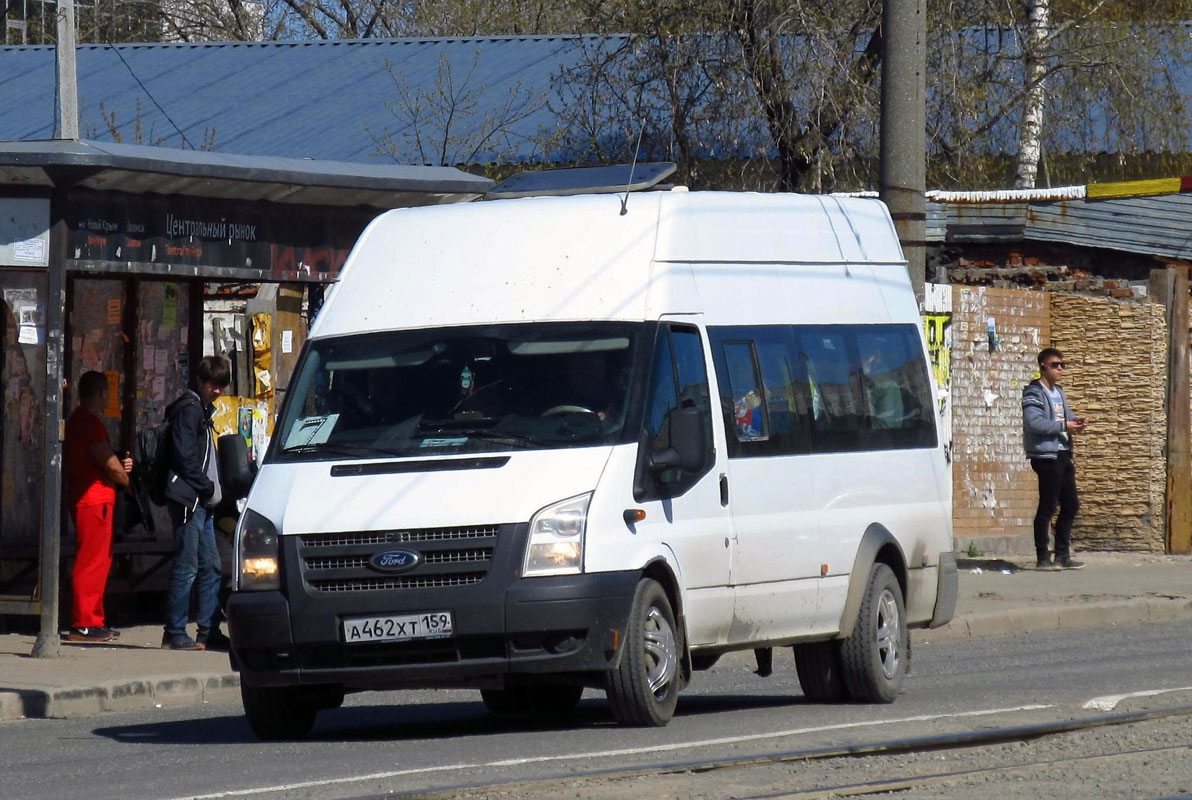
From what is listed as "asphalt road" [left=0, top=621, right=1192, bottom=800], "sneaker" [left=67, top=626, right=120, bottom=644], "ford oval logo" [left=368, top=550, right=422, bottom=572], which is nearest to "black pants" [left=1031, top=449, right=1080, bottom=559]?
"asphalt road" [left=0, top=621, right=1192, bottom=800]

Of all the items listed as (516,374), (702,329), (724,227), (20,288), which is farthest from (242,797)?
(20,288)

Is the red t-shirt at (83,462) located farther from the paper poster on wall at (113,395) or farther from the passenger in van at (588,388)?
the passenger in van at (588,388)

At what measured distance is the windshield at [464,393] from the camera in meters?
9.02

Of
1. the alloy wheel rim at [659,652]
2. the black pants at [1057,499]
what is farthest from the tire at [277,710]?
the black pants at [1057,499]

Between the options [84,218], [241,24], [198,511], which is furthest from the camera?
[241,24]

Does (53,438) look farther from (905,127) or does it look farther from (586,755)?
(905,127)

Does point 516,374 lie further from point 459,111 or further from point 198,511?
point 459,111

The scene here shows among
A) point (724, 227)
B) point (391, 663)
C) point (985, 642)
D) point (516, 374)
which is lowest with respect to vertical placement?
point (985, 642)

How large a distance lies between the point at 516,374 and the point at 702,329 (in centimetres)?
97

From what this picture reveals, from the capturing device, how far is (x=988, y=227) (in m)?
21.0

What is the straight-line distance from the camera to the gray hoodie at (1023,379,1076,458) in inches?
733

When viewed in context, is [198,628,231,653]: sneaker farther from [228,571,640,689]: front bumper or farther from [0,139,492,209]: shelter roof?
[228,571,640,689]: front bumper

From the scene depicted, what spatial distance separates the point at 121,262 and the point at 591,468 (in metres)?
5.06

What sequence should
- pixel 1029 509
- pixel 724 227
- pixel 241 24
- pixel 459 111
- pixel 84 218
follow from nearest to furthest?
pixel 724 227, pixel 84 218, pixel 1029 509, pixel 459 111, pixel 241 24
